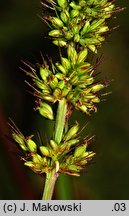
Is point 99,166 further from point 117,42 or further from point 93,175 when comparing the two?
point 117,42

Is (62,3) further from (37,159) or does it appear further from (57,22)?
(37,159)

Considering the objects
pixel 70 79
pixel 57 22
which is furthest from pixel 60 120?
pixel 57 22

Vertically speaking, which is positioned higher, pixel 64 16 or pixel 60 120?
pixel 64 16

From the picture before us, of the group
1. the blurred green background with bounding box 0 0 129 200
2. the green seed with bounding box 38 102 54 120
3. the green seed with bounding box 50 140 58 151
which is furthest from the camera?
the blurred green background with bounding box 0 0 129 200

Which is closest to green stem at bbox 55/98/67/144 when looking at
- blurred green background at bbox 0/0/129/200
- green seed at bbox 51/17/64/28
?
green seed at bbox 51/17/64/28

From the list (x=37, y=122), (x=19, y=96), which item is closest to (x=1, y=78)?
(x=19, y=96)

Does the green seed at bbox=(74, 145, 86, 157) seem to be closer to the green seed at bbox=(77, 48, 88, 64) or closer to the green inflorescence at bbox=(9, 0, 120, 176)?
the green inflorescence at bbox=(9, 0, 120, 176)
